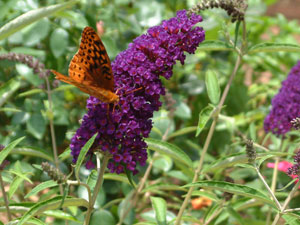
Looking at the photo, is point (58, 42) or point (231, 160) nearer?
point (231, 160)

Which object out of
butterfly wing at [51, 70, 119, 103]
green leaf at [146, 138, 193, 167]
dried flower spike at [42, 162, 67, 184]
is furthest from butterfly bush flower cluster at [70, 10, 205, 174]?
green leaf at [146, 138, 193, 167]

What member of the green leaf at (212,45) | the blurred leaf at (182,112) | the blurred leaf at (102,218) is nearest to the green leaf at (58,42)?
the blurred leaf at (182,112)

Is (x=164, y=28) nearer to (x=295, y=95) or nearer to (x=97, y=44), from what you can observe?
(x=97, y=44)

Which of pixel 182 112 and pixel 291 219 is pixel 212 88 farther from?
pixel 182 112

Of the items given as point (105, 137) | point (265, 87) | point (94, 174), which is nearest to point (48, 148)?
point (94, 174)

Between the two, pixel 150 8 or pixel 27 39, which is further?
pixel 150 8

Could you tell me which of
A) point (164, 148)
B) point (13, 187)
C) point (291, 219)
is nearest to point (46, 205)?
point (13, 187)
